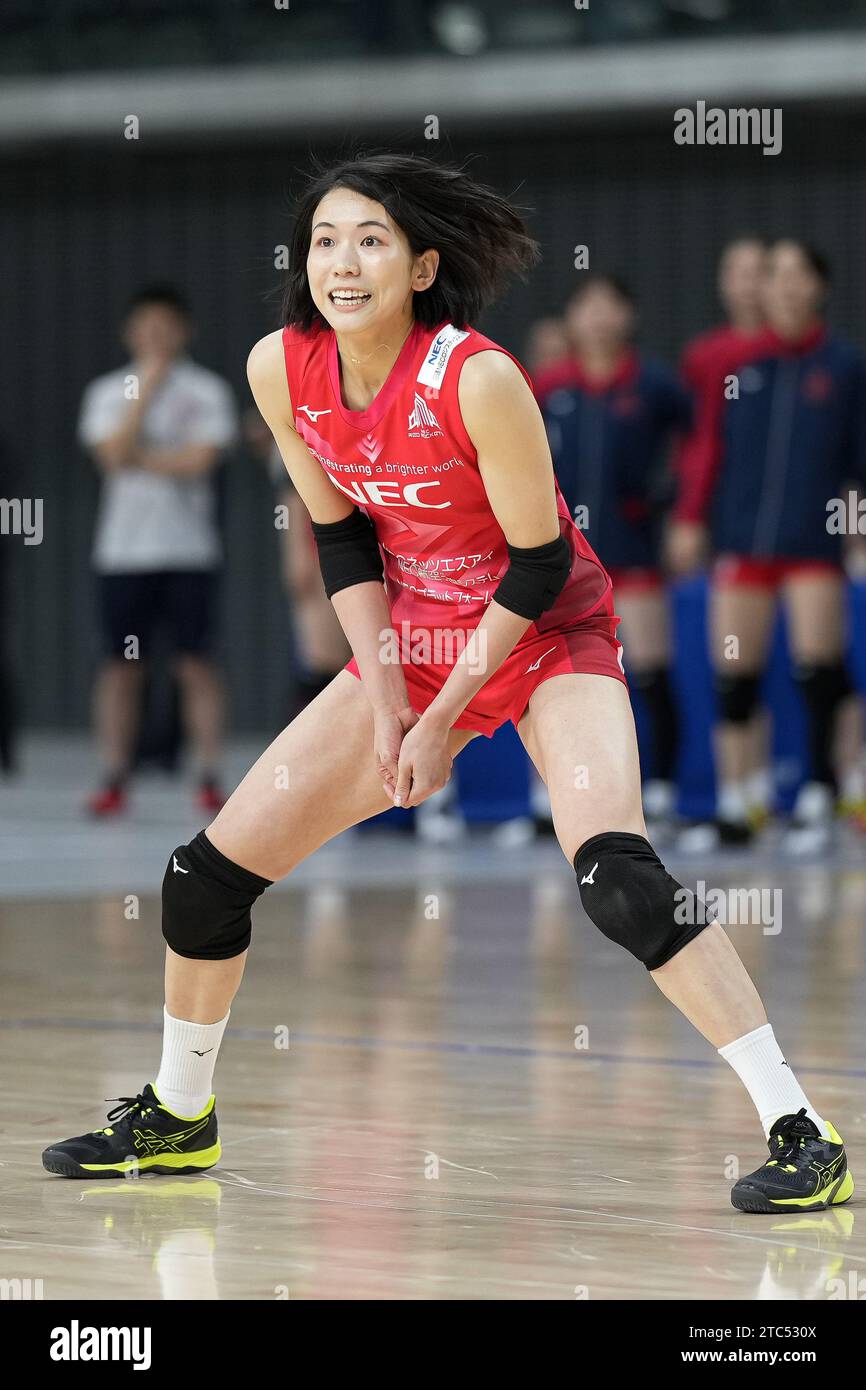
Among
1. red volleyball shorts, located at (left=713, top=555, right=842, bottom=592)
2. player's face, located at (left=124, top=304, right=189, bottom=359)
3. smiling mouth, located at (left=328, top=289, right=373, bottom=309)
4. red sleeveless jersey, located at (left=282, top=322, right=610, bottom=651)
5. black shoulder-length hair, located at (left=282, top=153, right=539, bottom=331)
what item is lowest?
red sleeveless jersey, located at (left=282, top=322, right=610, bottom=651)

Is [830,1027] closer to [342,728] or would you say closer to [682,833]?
[342,728]

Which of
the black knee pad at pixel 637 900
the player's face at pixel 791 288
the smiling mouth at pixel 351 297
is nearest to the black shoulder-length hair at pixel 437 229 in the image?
the smiling mouth at pixel 351 297

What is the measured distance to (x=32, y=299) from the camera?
616 inches

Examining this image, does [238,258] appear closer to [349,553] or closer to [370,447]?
[349,553]

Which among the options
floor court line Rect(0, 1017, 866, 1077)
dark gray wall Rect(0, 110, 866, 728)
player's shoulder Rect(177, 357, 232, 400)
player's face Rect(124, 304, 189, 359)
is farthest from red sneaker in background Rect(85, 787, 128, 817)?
dark gray wall Rect(0, 110, 866, 728)

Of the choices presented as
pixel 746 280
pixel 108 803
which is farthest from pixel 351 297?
pixel 108 803

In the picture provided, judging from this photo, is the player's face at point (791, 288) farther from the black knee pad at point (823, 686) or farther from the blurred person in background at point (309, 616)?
the blurred person in background at point (309, 616)

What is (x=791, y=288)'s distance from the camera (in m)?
8.36

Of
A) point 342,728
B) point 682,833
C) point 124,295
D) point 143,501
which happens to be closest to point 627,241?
point 124,295

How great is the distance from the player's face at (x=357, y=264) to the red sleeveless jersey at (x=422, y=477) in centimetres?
10

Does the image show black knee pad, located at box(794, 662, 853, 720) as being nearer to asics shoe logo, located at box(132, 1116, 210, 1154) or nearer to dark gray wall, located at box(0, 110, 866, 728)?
asics shoe logo, located at box(132, 1116, 210, 1154)

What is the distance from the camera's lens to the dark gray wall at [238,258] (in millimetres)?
13953

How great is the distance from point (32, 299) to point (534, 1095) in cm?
1221

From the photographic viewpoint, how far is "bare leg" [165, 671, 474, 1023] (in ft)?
11.8
